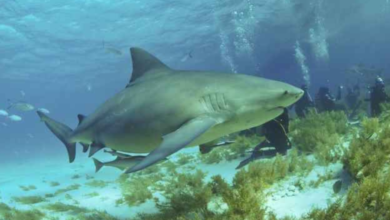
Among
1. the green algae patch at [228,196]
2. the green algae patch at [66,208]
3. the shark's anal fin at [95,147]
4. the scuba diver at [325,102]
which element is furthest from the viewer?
the scuba diver at [325,102]

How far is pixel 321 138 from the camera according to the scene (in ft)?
22.2

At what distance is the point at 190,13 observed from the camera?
28.9 metres

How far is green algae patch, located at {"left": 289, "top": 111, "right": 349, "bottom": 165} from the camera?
5.43 m

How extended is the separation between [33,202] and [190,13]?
80.5 feet

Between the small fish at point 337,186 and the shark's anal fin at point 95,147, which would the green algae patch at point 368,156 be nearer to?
the small fish at point 337,186

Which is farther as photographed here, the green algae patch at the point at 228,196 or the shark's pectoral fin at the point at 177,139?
the green algae patch at the point at 228,196

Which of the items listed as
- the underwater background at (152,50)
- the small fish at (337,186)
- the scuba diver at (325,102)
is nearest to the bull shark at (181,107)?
the underwater background at (152,50)

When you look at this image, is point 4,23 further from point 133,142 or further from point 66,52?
point 133,142

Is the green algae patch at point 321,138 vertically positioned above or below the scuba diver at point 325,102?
above

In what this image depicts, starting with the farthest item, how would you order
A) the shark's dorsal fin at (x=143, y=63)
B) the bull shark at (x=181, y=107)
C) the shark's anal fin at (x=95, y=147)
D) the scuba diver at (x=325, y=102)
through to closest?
the scuba diver at (x=325, y=102) < the shark's anal fin at (x=95, y=147) < the shark's dorsal fin at (x=143, y=63) < the bull shark at (x=181, y=107)

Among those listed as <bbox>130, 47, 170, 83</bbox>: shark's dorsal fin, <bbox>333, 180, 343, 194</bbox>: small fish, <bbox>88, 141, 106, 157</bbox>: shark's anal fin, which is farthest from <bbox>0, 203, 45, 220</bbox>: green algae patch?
<bbox>333, 180, 343, 194</bbox>: small fish

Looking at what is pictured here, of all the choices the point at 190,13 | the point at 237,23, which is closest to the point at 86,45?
the point at 190,13

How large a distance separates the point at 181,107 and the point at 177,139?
74 centimetres

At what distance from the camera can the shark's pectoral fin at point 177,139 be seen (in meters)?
2.56
